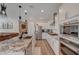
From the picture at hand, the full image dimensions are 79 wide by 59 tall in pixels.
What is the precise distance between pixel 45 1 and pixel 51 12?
24 centimetres

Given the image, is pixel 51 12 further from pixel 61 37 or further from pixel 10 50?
pixel 10 50

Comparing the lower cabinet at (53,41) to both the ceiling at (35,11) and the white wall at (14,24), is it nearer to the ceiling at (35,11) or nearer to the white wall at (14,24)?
the ceiling at (35,11)

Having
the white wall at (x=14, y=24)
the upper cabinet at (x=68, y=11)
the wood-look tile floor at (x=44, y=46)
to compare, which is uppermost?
the upper cabinet at (x=68, y=11)

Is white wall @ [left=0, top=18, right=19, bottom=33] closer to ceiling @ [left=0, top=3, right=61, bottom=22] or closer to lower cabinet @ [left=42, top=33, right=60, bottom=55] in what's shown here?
ceiling @ [left=0, top=3, right=61, bottom=22]

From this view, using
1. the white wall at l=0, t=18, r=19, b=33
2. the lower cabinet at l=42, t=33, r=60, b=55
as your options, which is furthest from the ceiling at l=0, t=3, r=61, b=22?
the lower cabinet at l=42, t=33, r=60, b=55

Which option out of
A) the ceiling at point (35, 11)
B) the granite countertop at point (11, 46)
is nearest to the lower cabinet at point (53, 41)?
the ceiling at point (35, 11)

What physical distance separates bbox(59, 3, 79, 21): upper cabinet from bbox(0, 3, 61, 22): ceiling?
0.10 metres

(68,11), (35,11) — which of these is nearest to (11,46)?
(35,11)

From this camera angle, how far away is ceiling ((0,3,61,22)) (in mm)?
1788

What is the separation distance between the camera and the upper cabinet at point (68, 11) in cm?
173

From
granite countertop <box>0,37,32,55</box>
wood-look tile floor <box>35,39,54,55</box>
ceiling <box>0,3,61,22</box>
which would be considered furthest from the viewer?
Answer: wood-look tile floor <box>35,39,54,55</box>

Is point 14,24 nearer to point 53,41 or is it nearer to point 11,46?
point 11,46

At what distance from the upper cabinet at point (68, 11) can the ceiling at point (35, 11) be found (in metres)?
0.10

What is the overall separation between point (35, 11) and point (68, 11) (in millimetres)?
590
